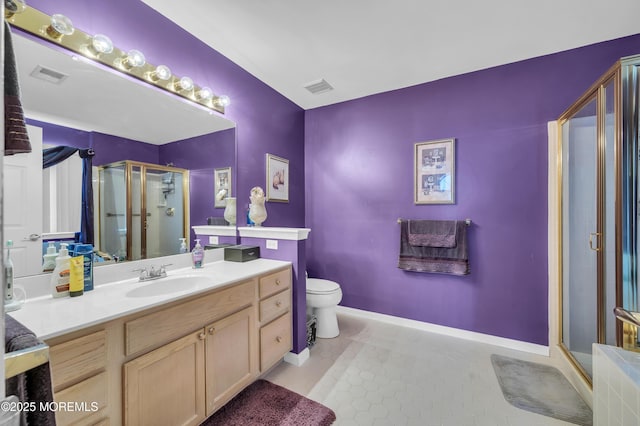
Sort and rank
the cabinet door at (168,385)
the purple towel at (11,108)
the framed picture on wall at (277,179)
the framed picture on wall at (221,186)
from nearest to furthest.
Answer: the purple towel at (11,108)
the cabinet door at (168,385)
the framed picture on wall at (221,186)
the framed picture on wall at (277,179)

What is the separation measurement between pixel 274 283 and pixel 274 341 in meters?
0.40

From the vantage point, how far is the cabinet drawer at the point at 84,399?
0.86 meters

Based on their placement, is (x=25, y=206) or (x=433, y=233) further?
(x=433, y=233)

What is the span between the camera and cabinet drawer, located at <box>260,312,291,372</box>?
5.68 ft

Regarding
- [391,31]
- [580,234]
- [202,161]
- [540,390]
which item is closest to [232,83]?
[202,161]

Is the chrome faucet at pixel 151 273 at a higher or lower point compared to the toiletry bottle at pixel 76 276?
lower

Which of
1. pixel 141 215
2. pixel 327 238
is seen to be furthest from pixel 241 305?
pixel 327 238

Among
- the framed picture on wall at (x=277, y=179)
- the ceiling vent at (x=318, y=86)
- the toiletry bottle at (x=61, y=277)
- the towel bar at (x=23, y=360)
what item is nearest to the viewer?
the towel bar at (x=23, y=360)

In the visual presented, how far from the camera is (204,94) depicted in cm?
195

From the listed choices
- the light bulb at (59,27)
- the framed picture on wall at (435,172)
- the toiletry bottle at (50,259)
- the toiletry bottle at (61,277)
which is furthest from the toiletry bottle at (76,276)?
the framed picture on wall at (435,172)

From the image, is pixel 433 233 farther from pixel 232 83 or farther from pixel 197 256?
pixel 232 83

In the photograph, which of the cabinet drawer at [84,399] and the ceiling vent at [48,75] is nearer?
the cabinet drawer at [84,399]

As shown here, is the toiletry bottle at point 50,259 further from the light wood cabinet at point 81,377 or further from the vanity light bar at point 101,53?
the vanity light bar at point 101,53

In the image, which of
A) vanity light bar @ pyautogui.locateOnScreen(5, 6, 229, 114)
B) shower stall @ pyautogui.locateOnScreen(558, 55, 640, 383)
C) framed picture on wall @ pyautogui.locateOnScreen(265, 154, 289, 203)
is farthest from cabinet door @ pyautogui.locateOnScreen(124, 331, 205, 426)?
shower stall @ pyautogui.locateOnScreen(558, 55, 640, 383)
